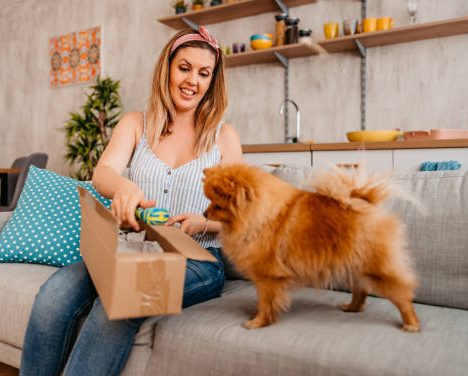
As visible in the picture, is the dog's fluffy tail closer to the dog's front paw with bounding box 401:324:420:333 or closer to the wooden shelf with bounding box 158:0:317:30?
the dog's front paw with bounding box 401:324:420:333

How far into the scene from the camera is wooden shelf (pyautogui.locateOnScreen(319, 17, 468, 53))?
304cm

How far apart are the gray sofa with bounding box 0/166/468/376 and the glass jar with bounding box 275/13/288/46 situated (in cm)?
240

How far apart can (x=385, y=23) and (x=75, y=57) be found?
12.7ft

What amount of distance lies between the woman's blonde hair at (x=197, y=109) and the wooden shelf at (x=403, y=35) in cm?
194

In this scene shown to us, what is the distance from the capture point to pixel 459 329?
108 cm

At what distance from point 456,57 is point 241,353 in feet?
10.1

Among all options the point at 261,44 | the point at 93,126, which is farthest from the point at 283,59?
the point at 93,126

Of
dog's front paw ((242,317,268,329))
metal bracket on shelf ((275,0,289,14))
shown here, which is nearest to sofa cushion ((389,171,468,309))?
dog's front paw ((242,317,268,329))

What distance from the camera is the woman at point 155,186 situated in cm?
110

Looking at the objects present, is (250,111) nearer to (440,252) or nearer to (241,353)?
(440,252)

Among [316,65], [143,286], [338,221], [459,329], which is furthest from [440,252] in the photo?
[316,65]

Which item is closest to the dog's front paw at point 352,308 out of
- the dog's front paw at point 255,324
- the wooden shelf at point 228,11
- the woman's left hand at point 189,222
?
the dog's front paw at point 255,324

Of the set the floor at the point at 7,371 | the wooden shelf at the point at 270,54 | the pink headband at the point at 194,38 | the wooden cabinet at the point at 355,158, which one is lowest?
the floor at the point at 7,371

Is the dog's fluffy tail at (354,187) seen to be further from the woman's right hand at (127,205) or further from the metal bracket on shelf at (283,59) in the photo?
the metal bracket on shelf at (283,59)
